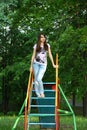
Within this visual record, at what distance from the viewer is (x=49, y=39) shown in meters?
26.7

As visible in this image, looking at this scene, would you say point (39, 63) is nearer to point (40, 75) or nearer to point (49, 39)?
point (40, 75)

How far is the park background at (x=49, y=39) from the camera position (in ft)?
50.6

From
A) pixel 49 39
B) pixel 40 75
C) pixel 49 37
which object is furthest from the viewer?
pixel 49 39

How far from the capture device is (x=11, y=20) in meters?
17.7

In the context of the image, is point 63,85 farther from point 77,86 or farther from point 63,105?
point 63,105

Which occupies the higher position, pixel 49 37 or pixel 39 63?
pixel 49 37

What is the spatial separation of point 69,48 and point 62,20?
174cm

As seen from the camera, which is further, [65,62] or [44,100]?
[65,62]

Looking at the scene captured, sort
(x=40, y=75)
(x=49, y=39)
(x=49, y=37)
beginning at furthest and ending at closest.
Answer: (x=49, y=39) → (x=49, y=37) → (x=40, y=75)

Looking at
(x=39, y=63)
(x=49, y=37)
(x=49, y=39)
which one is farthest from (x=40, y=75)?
(x=49, y=39)

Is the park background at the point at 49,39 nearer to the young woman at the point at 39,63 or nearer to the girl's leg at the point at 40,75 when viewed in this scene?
the young woman at the point at 39,63

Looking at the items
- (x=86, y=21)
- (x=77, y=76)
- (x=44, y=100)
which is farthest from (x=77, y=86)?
(x=44, y=100)

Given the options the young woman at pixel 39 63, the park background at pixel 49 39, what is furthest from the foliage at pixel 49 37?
the young woman at pixel 39 63

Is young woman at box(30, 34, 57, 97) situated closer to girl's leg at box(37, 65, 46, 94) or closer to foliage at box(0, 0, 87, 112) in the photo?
girl's leg at box(37, 65, 46, 94)
